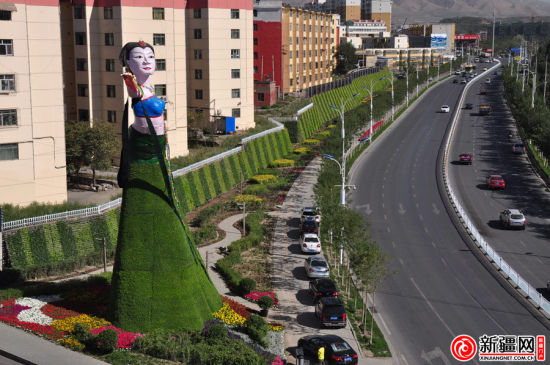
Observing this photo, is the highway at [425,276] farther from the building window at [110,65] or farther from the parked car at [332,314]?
the building window at [110,65]

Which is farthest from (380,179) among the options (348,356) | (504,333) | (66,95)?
(348,356)

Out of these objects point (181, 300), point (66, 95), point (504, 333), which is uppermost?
point (66, 95)

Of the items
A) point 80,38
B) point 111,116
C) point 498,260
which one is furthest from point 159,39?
point 498,260

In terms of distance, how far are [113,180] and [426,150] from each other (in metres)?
44.2

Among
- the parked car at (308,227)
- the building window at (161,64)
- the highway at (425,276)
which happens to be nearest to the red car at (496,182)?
the highway at (425,276)

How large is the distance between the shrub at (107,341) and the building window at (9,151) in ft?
77.4

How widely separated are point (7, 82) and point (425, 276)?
101ft

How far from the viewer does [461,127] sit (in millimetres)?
105125

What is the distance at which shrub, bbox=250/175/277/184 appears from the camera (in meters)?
66.6

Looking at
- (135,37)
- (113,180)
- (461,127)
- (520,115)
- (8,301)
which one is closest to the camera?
(8,301)

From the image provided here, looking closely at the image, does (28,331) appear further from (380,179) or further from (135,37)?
(380,179)

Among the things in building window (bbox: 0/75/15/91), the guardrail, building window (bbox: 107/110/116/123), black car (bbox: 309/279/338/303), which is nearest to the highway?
the guardrail

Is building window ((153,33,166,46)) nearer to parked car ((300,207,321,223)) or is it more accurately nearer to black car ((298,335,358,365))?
parked car ((300,207,321,223))

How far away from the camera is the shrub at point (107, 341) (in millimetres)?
27672
